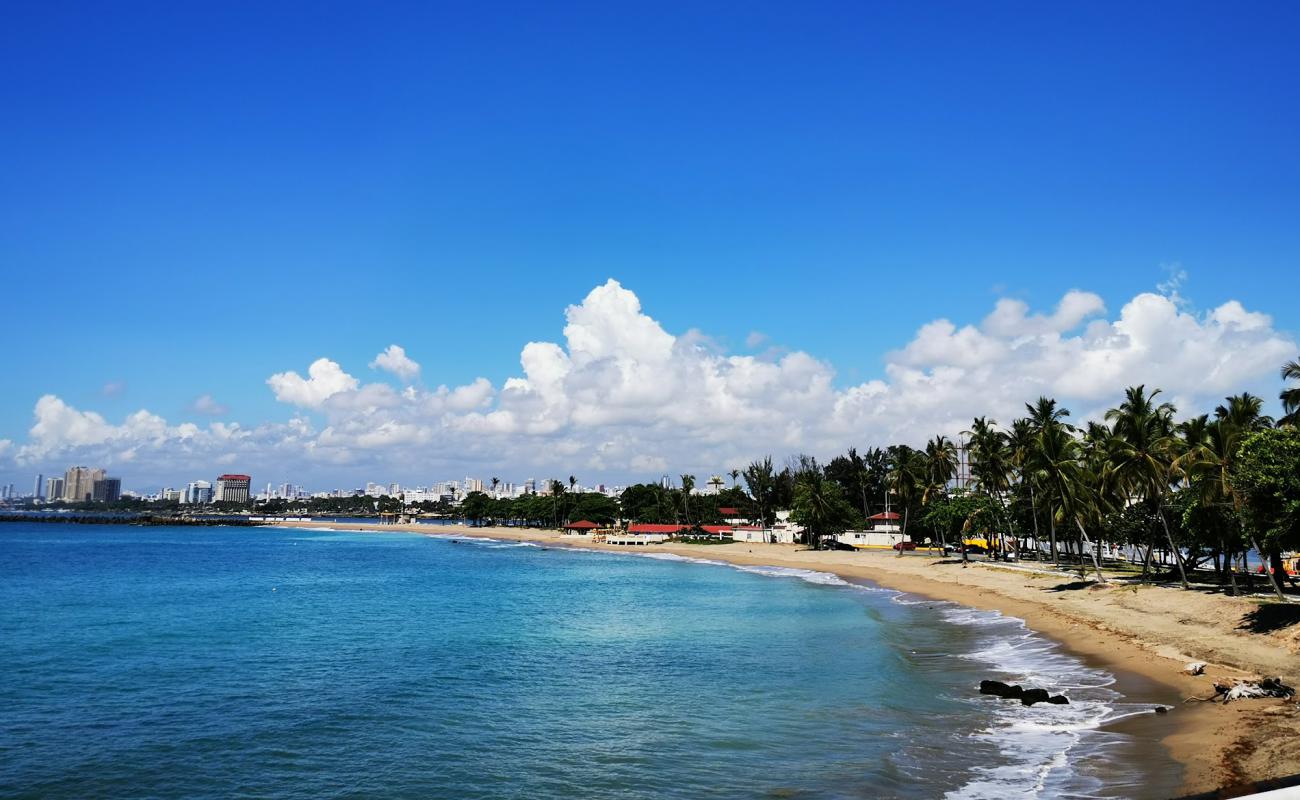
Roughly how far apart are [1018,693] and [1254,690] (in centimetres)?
554

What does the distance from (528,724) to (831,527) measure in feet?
283

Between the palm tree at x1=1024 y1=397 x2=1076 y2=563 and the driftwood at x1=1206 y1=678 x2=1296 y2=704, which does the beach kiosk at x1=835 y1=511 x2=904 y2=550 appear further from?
the driftwood at x1=1206 y1=678 x2=1296 y2=704

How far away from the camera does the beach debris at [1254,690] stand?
2030 cm

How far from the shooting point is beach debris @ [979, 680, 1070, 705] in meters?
22.3

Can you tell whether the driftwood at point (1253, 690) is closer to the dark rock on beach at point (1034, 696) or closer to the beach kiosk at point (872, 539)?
the dark rock on beach at point (1034, 696)

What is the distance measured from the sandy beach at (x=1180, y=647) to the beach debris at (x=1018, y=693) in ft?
7.90

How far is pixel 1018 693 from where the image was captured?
2303 centimetres

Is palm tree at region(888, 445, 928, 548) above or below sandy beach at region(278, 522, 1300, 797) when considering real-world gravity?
above

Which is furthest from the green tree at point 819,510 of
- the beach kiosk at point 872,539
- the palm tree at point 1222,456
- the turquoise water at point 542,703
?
the palm tree at point 1222,456

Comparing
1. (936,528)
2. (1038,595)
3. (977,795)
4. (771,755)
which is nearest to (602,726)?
(771,755)

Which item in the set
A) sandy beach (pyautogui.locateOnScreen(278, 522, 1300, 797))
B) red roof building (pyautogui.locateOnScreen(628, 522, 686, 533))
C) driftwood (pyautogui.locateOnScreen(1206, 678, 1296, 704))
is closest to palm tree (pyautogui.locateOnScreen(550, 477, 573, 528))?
red roof building (pyautogui.locateOnScreen(628, 522, 686, 533))

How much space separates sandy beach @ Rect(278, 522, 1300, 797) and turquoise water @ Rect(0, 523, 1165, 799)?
1.38 m

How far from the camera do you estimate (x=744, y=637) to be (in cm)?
3728

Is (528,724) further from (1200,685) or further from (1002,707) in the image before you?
(1200,685)
